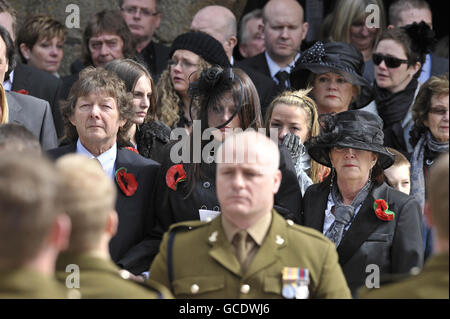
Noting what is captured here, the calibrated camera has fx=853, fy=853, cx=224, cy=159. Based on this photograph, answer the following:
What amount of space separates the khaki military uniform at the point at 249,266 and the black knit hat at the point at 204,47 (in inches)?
110

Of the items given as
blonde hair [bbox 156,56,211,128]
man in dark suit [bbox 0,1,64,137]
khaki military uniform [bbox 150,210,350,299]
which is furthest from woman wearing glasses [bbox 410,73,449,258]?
man in dark suit [bbox 0,1,64,137]

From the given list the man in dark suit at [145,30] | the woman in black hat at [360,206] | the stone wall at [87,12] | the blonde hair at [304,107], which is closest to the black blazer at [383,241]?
the woman in black hat at [360,206]

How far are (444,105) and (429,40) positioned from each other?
3.68ft

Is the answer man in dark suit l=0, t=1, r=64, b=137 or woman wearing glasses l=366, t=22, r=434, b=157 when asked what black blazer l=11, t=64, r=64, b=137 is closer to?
man in dark suit l=0, t=1, r=64, b=137

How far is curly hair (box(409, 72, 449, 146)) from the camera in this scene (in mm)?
5727

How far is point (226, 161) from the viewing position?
3562mm

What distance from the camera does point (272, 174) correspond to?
11.8 ft

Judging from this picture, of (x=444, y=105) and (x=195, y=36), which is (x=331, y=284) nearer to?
(x=444, y=105)

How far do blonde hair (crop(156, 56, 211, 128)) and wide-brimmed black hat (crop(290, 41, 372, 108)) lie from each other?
2.24ft

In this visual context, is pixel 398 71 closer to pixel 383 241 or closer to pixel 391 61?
pixel 391 61

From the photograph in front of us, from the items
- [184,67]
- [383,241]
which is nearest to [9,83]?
[184,67]

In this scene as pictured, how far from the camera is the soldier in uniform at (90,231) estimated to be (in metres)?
3.01

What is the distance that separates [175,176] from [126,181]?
12.3 inches
